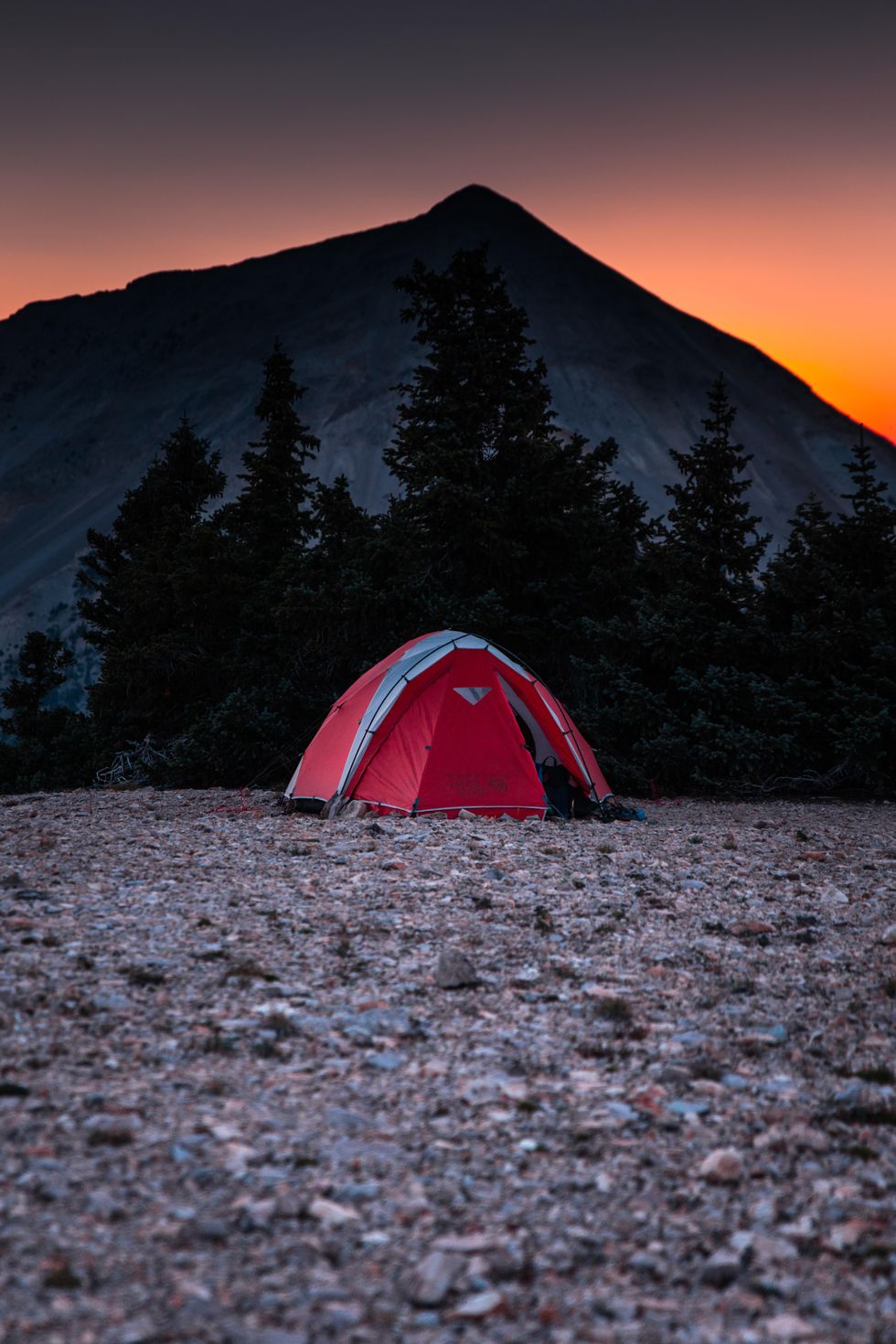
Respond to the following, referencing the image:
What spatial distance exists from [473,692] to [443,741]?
918mm

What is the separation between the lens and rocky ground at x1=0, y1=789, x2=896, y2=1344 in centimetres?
320

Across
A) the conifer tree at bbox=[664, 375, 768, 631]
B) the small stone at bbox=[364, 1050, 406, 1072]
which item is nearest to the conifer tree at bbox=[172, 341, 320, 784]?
the conifer tree at bbox=[664, 375, 768, 631]

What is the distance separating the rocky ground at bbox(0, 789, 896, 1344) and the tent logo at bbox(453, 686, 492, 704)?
Answer: 5.52m

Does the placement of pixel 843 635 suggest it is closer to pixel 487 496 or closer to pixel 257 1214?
pixel 487 496

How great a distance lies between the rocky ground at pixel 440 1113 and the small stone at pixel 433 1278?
13 mm

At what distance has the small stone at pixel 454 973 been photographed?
6395 mm

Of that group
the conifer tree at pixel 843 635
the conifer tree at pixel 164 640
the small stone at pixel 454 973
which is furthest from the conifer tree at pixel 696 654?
the small stone at pixel 454 973

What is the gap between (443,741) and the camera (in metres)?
14.3

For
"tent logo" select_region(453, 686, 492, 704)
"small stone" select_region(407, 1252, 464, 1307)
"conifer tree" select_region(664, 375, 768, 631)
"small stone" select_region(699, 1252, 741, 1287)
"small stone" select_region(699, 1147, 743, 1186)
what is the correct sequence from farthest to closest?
"conifer tree" select_region(664, 375, 768, 631) < "tent logo" select_region(453, 686, 492, 704) < "small stone" select_region(699, 1147, 743, 1186) < "small stone" select_region(699, 1252, 741, 1287) < "small stone" select_region(407, 1252, 464, 1307)

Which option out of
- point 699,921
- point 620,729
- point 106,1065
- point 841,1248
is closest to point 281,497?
point 620,729

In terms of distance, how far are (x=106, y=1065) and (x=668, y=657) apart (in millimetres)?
16519

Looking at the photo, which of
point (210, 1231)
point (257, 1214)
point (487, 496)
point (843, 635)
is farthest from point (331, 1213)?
point (487, 496)

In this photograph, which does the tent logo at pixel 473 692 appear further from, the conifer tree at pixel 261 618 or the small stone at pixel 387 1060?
the small stone at pixel 387 1060

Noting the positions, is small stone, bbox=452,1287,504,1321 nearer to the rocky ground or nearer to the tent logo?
the rocky ground
